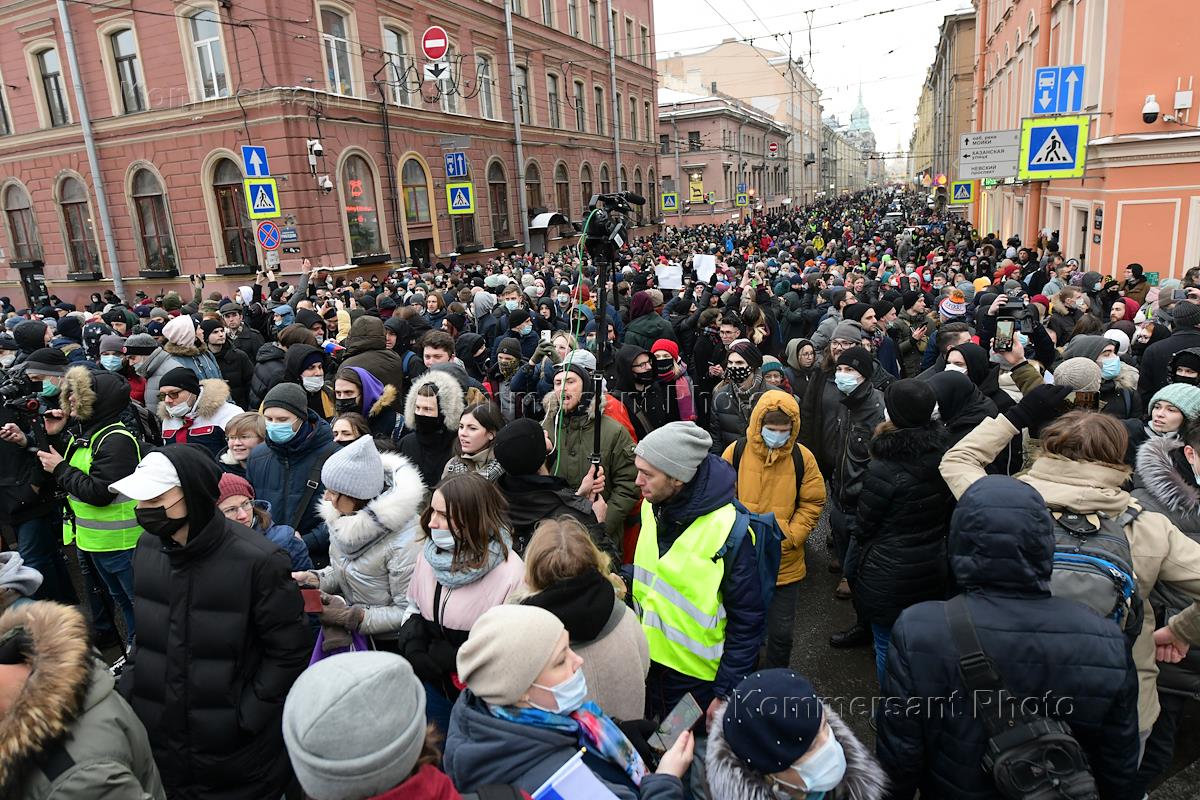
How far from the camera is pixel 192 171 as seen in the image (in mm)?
19047

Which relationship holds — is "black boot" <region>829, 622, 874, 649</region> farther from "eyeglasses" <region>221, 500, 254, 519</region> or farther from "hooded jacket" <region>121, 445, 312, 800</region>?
"eyeglasses" <region>221, 500, 254, 519</region>

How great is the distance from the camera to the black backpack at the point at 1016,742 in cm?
172

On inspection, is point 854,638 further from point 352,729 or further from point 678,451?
point 352,729

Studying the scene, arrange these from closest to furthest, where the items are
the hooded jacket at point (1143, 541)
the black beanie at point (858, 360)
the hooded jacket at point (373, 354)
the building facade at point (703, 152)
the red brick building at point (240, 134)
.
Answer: the hooded jacket at point (1143, 541), the black beanie at point (858, 360), the hooded jacket at point (373, 354), the red brick building at point (240, 134), the building facade at point (703, 152)

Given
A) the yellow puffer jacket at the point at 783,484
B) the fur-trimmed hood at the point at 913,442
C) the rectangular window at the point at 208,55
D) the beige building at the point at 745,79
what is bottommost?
the yellow puffer jacket at the point at 783,484

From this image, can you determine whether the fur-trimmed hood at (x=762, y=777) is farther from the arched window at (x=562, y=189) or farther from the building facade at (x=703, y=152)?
the building facade at (x=703, y=152)

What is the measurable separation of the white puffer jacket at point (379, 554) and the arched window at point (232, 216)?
1849 cm

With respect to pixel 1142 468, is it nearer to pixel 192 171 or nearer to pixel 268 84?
pixel 268 84

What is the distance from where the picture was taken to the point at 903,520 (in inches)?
133

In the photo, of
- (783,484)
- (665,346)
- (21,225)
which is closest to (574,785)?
(783,484)

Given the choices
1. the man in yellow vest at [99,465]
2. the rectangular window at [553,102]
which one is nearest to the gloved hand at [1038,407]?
the man in yellow vest at [99,465]

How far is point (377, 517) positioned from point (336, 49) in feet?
64.6

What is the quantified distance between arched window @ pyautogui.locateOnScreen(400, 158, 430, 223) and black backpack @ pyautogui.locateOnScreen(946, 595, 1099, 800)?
21.5 m

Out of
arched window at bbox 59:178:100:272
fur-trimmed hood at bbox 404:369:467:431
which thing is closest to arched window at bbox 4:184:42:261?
arched window at bbox 59:178:100:272
